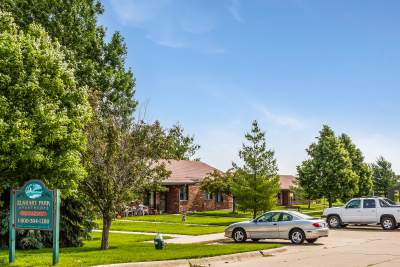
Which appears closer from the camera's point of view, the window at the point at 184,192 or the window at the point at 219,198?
the window at the point at 184,192

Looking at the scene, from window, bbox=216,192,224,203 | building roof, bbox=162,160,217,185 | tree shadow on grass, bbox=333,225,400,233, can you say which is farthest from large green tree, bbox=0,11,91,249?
window, bbox=216,192,224,203

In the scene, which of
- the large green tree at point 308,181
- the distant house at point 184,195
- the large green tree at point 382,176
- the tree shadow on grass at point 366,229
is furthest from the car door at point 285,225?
the large green tree at point 382,176

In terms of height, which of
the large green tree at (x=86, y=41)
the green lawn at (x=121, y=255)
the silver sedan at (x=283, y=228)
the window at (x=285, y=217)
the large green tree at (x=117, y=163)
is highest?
the large green tree at (x=86, y=41)

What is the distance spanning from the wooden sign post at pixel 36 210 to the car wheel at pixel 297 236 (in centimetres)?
1043

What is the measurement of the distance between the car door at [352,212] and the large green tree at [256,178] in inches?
169

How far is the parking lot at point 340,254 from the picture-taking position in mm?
15883

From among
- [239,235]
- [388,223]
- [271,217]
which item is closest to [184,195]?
[388,223]

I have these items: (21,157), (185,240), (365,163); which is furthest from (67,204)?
(365,163)

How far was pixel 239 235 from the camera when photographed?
74.7ft

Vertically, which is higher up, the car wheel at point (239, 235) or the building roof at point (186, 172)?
the building roof at point (186, 172)

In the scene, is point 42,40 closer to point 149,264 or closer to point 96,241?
point 149,264

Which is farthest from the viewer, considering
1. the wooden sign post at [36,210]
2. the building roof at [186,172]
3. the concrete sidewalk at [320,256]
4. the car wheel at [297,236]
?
the building roof at [186,172]

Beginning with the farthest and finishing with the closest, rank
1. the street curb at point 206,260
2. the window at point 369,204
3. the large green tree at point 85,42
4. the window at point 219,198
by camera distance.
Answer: the window at point 219,198 → the large green tree at point 85,42 → the window at point 369,204 → the street curb at point 206,260

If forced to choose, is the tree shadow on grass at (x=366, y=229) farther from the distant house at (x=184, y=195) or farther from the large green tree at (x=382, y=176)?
the large green tree at (x=382, y=176)
